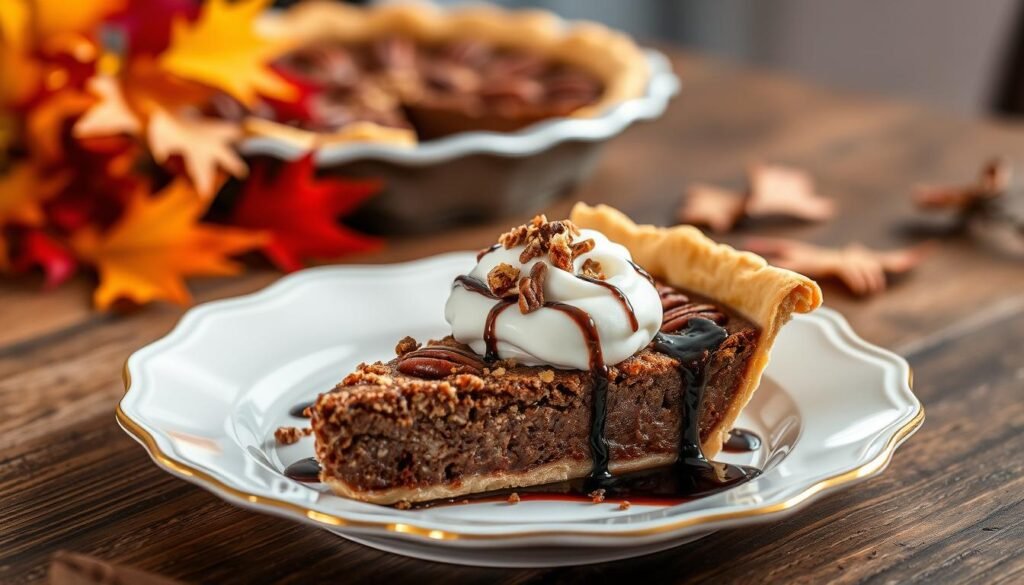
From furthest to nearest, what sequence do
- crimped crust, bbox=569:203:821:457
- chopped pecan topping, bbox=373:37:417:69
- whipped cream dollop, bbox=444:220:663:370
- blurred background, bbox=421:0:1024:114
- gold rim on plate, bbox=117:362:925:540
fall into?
blurred background, bbox=421:0:1024:114
chopped pecan topping, bbox=373:37:417:69
crimped crust, bbox=569:203:821:457
whipped cream dollop, bbox=444:220:663:370
gold rim on plate, bbox=117:362:925:540

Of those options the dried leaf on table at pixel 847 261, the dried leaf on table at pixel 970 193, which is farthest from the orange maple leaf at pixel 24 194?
the dried leaf on table at pixel 970 193

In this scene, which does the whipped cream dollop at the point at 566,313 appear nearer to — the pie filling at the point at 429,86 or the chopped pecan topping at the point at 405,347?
the chopped pecan topping at the point at 405,347

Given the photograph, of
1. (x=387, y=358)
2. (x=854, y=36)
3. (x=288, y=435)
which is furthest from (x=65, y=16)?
(x=854, y=36)

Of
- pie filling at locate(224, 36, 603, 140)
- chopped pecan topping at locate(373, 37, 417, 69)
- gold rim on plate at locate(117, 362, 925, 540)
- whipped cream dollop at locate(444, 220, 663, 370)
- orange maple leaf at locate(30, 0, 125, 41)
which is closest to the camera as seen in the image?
gold rim on plate at locate(117, 362, 925, 540)

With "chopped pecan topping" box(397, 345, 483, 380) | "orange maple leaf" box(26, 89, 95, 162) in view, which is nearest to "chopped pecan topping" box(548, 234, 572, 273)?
"chopped pecan topping" box(397, 345, 483, 380)

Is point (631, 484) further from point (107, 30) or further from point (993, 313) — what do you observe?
point (107, 30)

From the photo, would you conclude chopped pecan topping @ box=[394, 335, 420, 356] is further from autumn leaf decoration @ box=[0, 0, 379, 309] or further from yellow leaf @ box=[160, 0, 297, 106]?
yellow leaf @ box=[160, 0, 297, 106]

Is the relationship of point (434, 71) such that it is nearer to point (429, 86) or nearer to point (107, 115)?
point (429, 86)

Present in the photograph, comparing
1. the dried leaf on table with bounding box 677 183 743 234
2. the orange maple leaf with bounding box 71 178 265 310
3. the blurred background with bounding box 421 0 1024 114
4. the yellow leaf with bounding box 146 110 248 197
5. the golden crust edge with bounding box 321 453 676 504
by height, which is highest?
the yellow leaf with bounding box 146 110 248 197
